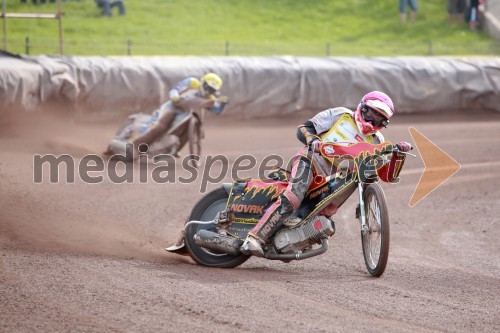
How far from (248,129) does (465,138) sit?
4911 millimetres

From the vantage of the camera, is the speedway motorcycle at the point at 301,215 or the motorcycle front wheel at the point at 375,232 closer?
the motorcycle front wheel at the point at 375,232

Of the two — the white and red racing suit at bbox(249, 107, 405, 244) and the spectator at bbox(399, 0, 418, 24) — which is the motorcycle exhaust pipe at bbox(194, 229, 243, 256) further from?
the spectator at bbox(399, 0, 418, 24)

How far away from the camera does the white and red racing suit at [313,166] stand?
8.59 meters

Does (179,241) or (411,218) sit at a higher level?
(179,241)

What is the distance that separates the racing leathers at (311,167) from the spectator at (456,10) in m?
24.0

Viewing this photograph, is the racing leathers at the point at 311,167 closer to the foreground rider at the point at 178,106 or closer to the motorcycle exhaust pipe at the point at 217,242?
the motorcycle exhaust pipe at the point at 217,242

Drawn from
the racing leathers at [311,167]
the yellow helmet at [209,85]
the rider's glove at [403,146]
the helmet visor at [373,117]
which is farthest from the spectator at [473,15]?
the rider's glove at [403,146]

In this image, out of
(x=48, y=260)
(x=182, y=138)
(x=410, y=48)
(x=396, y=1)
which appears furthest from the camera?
(x=396, y=1)

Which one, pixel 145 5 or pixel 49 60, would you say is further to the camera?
pixel 145 5

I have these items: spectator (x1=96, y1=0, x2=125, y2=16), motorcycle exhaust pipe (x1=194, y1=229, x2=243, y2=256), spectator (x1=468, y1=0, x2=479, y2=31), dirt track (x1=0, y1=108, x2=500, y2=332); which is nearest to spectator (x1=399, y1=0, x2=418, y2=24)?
spectator (x1=468, y1=0, x2=479, y2=31)

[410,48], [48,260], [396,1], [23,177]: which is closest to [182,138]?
[23,177]

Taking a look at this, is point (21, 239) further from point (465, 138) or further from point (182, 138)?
point (465, 138)

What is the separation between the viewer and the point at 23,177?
44.4 ft

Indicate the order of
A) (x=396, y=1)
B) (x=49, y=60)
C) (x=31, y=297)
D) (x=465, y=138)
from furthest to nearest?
(x=396, y=1) → (x=465, y=138) → (x=49, y=60) → (x=31, y=297)
